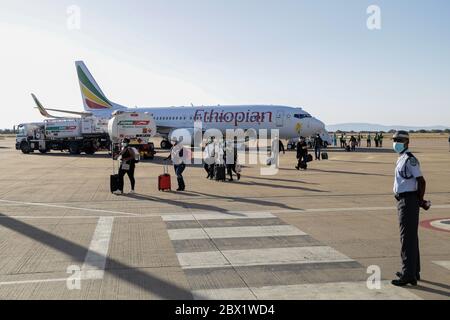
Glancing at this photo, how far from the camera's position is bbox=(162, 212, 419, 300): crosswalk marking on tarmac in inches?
237

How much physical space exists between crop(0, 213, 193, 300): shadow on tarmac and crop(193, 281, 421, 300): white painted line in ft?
1.02

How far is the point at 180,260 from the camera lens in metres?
7.54

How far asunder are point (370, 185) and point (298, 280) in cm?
1123

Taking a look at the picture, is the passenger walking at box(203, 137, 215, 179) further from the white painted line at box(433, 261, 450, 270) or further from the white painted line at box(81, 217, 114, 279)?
the white painted line at box(433, 261, 450, 270)

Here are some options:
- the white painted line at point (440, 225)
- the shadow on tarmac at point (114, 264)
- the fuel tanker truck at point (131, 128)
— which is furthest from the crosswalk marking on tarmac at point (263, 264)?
the fuel tanker truck at point (131, 128)

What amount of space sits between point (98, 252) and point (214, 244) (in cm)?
194

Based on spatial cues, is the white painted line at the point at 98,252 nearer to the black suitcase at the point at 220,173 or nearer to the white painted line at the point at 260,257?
the white painted line at the point at 260,257

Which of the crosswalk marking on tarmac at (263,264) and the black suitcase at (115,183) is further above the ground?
the black suitcase at (115,183)

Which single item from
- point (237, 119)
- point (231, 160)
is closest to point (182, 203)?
point (231, 160)

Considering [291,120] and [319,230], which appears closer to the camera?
[319,230]

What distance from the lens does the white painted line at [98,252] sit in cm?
693

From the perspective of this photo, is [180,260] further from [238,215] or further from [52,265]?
[238,215]

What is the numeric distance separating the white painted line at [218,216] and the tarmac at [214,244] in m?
0.02
